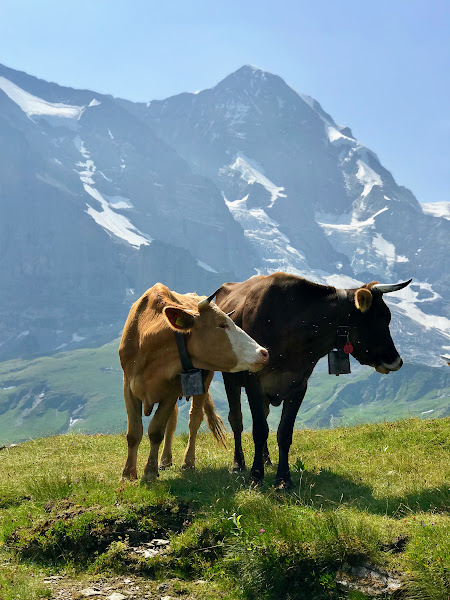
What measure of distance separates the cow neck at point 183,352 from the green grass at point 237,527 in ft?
6.24

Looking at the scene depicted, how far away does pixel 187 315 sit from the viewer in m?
9.70

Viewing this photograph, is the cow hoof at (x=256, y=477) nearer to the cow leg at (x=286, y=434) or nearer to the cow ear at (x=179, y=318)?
A: the cow leg at (x=286, y=434)

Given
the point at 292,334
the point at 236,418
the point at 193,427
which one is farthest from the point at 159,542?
the point at 193,427

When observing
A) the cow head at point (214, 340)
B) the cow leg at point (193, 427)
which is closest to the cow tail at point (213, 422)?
the cow leg at point (193, 427)

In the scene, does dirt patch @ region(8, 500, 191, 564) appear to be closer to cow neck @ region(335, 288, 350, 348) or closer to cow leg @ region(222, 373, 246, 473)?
cow leg @ region(222, 373, 246, 473)

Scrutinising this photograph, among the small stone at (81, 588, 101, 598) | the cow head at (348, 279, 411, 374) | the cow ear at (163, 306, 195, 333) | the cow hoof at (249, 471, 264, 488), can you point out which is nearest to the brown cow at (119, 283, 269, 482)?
the cow ear at (163, 306, 195, 333)

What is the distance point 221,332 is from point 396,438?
20.5 feet

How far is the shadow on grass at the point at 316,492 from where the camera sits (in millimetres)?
8961

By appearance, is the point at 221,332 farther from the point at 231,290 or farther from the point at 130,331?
the point at 231,290

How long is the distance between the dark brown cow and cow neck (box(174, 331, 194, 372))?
1141 mm

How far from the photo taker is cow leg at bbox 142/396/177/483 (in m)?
10.2

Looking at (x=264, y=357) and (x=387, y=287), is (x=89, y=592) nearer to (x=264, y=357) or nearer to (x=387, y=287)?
(x=264, y=357)

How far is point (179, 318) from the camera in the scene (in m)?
9.70

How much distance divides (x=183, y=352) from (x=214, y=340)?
564 millimetres
